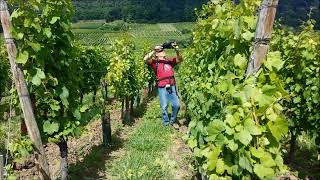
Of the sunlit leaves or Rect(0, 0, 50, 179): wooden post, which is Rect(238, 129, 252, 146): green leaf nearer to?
the sunlit leaves

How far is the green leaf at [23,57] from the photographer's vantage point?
4441mm

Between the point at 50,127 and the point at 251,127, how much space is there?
296cm

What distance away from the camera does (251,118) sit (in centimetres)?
318

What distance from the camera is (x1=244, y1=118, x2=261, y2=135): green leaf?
3.05 metres

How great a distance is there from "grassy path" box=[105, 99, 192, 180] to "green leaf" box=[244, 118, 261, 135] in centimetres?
259

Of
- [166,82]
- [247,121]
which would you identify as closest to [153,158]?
[166,82]

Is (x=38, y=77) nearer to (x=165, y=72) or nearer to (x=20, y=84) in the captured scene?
(x=20, y=84)

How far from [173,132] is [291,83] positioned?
2.71 m

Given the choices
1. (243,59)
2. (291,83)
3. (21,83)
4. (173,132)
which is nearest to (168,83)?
(173,132)

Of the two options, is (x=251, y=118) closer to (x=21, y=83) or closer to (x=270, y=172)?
(x=270, y=172)

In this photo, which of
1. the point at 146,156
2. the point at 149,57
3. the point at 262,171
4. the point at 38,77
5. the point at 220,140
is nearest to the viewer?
the point at 262,171

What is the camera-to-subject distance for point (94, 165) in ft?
21.6

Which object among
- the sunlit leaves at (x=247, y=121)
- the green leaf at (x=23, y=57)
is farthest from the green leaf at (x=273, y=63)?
the green leaf at (x=23, y=57)

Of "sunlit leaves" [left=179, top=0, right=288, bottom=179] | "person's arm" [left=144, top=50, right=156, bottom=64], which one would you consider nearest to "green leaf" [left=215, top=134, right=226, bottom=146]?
"sunlit leaves" [left=179, top=0, right=288, bottom=179]
